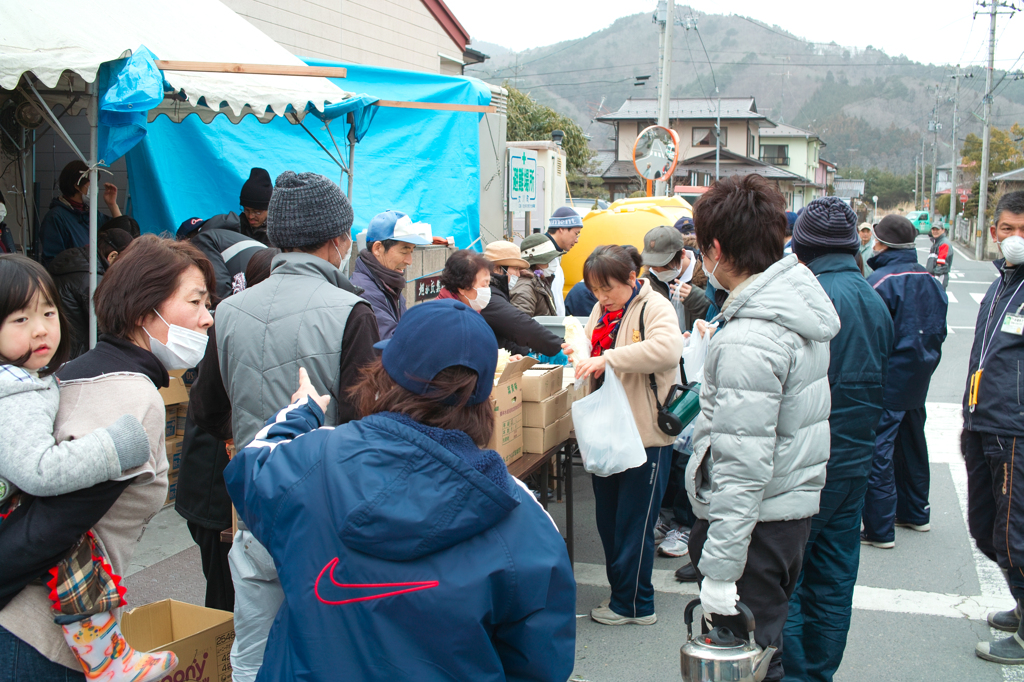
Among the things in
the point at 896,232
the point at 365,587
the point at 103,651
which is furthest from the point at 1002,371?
the point at 103,651

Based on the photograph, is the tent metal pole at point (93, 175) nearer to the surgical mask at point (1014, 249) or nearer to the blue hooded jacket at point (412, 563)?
the blue hooded jacket at point (412, 563)

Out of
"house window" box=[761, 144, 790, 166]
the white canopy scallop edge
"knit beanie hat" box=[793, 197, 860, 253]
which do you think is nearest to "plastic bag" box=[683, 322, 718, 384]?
"knit beanie hat" box=[793, 197, 860, 253]

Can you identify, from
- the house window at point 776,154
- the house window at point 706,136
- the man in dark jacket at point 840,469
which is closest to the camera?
the man in dark jacket at point 840,469

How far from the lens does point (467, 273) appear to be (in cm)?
427

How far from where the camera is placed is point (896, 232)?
518 cm

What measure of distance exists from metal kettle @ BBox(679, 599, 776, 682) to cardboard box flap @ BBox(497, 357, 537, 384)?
1625 millimetres

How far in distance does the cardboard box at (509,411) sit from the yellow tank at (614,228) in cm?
445

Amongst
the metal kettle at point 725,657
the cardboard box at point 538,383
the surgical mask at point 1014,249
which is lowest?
the metal kettle at point 725,657

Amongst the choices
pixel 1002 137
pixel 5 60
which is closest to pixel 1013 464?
pixel 5 60

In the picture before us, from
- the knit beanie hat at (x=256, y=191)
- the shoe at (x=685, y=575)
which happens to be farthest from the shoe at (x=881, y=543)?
the knit beanie hat at (x=256, y=191)

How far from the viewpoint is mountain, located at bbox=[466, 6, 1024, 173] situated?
131 meters

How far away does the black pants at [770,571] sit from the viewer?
2.50 m

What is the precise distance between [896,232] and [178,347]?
4775mm

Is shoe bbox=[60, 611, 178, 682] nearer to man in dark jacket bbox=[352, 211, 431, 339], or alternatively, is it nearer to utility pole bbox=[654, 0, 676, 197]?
man in dark jacket bbox=[352, 211, 431, 339]
